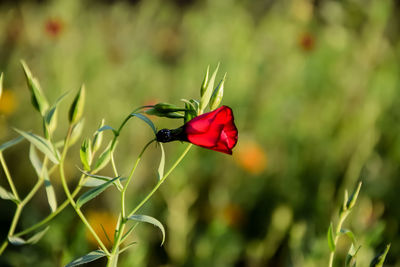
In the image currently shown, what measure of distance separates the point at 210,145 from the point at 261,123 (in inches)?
63.9

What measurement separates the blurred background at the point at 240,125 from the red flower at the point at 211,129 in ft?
2.18

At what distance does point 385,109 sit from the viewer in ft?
7.06

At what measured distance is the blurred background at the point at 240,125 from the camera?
1460 millimetres

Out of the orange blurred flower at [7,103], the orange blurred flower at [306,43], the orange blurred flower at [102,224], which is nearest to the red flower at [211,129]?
the orange blurred flower at [102,224]

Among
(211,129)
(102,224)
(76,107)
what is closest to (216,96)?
(211,129)

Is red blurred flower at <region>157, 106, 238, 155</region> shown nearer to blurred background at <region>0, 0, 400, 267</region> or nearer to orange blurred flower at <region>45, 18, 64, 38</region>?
blurred background at <region>0, 0, 400, 267</region>

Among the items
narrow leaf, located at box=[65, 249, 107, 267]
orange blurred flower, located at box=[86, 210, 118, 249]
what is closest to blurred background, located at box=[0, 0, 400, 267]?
orange blurred flower, located at box=[86, 210, 118, 249]

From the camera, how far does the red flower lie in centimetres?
51

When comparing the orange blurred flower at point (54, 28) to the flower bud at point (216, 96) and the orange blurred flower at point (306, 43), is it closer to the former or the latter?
the orange blurred flower at point (306, 43)

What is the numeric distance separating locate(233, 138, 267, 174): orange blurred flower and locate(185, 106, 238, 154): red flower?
1.33 m

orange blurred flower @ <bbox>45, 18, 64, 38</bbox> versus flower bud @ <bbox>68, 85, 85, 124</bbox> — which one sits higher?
orange blurred flower @ <bbox>45, 18, 64, 38</bbox>

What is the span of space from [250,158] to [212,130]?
4.47ft

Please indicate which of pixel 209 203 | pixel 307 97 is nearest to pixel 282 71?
pixel 307 97

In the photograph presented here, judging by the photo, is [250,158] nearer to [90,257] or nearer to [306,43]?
[306,43]
